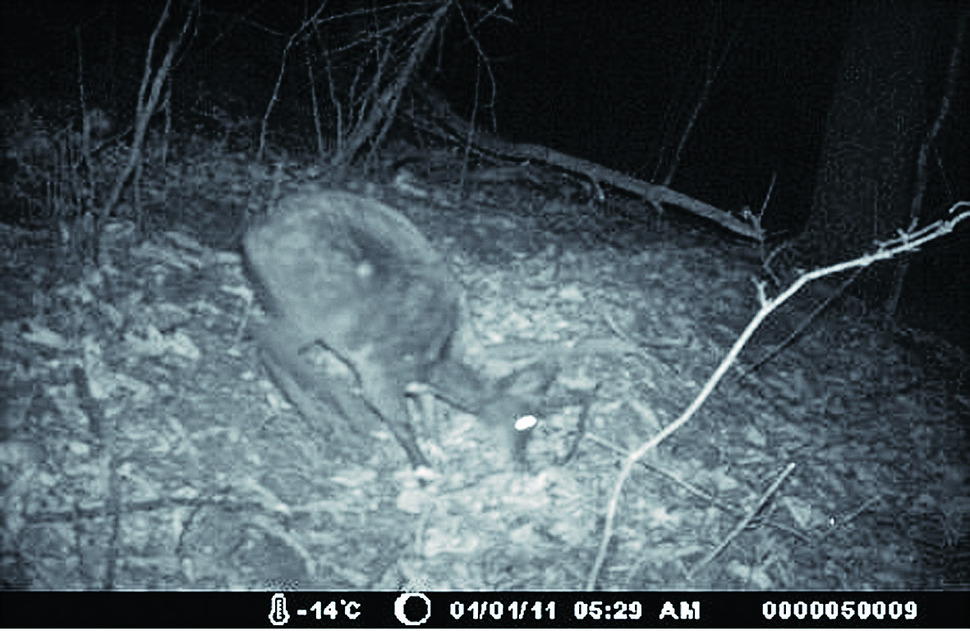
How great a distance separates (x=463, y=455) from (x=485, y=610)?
1.01 metres

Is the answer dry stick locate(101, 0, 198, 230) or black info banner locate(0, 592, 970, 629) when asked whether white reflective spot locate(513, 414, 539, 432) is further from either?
dry stick locate(101, 0, 198, 230)

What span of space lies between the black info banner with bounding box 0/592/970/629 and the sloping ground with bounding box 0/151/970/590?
114 millimetres

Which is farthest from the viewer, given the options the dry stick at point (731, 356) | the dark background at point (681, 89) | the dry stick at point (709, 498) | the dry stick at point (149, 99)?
the dark background at point (681, 89)

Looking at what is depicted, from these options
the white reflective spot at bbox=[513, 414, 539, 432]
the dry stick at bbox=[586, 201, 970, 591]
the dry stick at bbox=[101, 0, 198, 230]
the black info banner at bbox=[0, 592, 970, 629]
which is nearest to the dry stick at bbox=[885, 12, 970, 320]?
the dry stick at bbox=[586, 201, 970, 591]

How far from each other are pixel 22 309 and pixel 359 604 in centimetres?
241

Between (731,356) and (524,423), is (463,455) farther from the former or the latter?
(731,356)

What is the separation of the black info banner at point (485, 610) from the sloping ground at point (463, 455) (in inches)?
4.5

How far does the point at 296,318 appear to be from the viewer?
160 inches

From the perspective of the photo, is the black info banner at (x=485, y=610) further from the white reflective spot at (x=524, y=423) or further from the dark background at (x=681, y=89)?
the dark background at (x=681, y=89)

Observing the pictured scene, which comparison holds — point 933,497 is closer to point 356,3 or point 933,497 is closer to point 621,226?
point 621,226

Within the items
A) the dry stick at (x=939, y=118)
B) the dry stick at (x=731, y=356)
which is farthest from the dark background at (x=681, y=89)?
the dry stick at (x=731, y=356)

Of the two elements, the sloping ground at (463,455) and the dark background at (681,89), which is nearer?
the sloping ground at (463,455)

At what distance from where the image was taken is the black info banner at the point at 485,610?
2.75 metres

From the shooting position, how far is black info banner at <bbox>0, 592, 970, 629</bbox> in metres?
2.75
